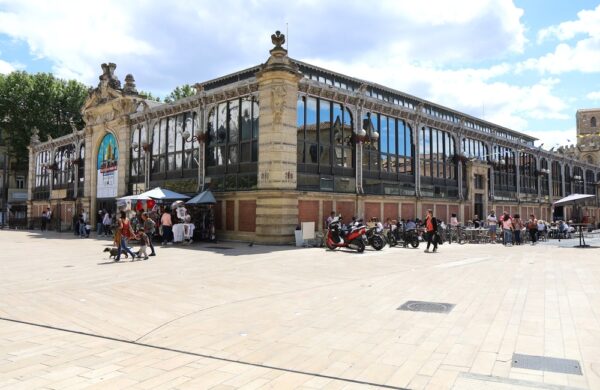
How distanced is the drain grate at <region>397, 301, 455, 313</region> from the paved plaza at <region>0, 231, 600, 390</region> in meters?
0.18

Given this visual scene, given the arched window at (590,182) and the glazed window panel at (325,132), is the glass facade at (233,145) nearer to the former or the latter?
the glazed window panel at (325,132)

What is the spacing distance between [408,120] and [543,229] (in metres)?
11.0

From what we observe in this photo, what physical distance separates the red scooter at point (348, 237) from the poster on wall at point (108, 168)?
21.0m

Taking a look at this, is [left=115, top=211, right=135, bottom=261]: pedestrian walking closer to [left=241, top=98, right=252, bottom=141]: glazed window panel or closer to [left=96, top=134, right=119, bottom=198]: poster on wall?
[left=241, top=98, right=252, bottom=141]: glazed window panel

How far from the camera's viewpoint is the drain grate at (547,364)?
4.71 m

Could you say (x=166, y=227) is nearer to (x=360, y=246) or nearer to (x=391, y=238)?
(x=360, y=246)

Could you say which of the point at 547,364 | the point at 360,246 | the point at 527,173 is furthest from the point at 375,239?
the point at 527,173

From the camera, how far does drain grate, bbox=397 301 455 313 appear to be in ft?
24.6

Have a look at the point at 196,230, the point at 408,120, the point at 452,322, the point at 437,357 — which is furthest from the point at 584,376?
the point at 408,120

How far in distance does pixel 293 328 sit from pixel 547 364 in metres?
3.26

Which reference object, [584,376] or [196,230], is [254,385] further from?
[196,230]

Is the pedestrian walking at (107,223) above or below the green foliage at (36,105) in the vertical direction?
below

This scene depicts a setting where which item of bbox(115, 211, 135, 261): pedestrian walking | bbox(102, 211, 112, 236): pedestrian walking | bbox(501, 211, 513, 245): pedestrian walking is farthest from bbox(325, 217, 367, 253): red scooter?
bbox(102, 211, 112, 236): pedestrian walking

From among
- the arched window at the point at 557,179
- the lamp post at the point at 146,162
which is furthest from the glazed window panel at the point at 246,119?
the arched window at the point at 557,179
